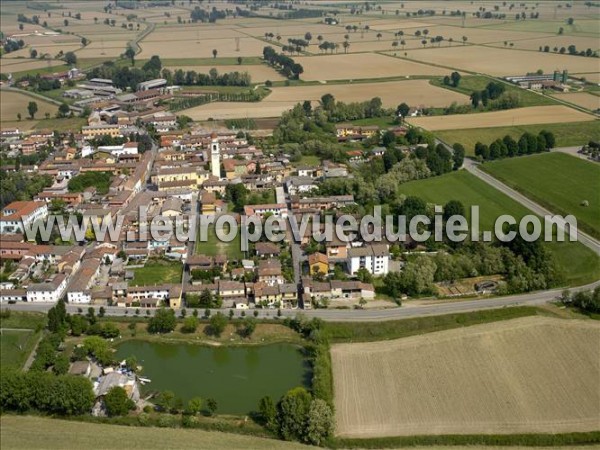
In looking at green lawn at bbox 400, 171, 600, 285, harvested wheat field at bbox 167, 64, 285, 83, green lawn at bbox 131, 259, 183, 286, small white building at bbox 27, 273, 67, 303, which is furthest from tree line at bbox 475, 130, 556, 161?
harvested wheat field at bbox 167, 64, 285, 83

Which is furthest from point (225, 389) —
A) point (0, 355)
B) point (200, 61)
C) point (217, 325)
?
point (200, 61)

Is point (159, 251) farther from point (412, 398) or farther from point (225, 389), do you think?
point (412, 398)

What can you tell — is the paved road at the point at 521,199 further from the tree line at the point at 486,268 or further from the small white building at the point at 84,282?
the small white building at the point at 84,282

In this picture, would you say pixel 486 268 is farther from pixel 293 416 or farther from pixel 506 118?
pixel 506 118

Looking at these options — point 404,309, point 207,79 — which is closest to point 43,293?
point 404,309

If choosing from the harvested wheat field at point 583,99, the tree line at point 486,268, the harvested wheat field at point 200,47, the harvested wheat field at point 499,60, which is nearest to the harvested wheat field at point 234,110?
the harvested wheat field at point 583,99

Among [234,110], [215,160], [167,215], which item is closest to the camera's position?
[167,215]
